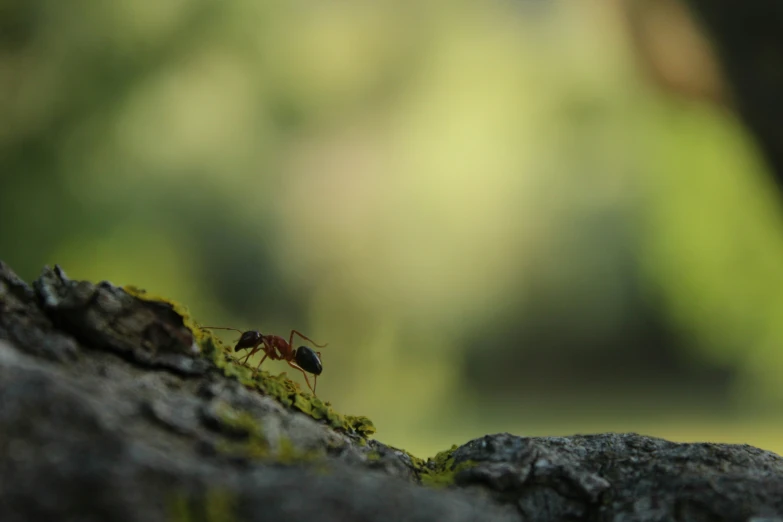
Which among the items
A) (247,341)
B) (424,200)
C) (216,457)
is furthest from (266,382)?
(424,200)

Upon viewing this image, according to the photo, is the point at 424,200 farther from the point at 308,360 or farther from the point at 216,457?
the point at 216,457

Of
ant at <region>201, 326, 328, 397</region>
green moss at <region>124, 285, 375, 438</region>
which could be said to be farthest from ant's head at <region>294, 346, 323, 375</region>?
green moss at <region>124, 285, 375, 438</region>

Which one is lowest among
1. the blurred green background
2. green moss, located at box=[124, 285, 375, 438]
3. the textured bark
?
the textured bark

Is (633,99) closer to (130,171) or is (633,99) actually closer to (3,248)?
(130,171)

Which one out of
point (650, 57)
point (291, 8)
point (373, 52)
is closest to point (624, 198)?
point (650, 57)

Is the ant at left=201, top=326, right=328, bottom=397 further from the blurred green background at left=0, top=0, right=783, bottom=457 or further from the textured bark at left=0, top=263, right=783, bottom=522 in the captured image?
the blurred green background at left=0, top=0, right=783, bottom=457

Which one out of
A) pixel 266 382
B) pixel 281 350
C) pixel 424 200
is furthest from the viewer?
pixel 424 200

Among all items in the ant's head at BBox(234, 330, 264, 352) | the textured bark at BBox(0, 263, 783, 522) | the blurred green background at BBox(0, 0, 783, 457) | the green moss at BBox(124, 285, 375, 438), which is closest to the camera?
the textured bark at BBox(0, 263, 783, 522)

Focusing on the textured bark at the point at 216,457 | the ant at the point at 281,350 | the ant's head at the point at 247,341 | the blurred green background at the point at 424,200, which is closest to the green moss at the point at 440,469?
the textured bark at the point at 216,457
